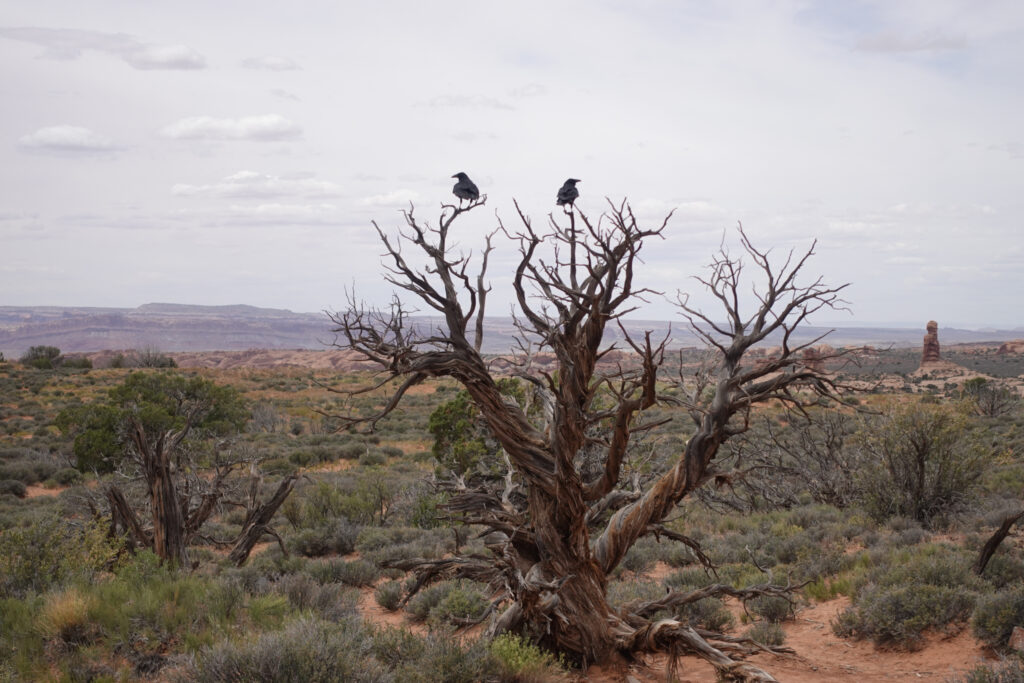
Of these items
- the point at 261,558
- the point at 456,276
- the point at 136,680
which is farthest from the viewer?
the point at 261,558

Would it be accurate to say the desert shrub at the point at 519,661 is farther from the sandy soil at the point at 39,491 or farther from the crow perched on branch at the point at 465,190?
the sandy soil at the point at 39,491

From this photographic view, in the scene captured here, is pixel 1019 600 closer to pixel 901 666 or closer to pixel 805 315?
pixel 901 666

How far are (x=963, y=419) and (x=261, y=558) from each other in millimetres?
11867

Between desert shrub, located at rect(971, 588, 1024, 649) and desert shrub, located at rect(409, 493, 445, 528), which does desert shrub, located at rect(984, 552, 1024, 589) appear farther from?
desert shrub, located at rect(409, 493, 445, 528)

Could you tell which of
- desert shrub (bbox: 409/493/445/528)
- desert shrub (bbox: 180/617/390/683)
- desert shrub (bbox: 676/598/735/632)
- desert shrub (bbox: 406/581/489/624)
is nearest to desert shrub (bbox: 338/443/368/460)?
desert shrub (bbox: 409/493/445/528)

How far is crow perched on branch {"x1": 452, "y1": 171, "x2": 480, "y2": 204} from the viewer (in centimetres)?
527

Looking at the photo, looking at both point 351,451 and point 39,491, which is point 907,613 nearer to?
point 351,451

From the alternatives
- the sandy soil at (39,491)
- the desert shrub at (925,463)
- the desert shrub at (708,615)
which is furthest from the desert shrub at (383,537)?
the sandy soil at (39,491)

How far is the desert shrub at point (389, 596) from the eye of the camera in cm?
912

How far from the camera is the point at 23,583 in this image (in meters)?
5.98

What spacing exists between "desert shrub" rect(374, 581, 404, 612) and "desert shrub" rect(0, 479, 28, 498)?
13263 millimetres

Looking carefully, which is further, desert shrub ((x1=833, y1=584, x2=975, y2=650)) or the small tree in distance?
the small tree in distance

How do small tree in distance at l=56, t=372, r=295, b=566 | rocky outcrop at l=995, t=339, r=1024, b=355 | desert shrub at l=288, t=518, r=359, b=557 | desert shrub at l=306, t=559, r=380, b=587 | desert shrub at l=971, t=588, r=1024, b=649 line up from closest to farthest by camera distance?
desert shrub at l=971, t=588, r=1024, b=649
small tree in distance at l=56, t=372, r=295, b=566
desert shrub at l=306, t=559, r=380, b=587
desert shrub at l=288, t=518, r=359, b=557
rocky outcrop at l=995, t=339, r=1024, b=355

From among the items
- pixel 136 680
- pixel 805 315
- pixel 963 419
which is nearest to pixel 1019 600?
pixel 805 315
